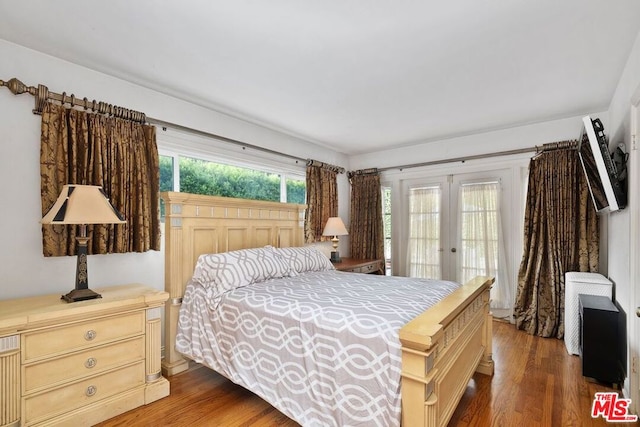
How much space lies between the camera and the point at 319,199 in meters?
4.40

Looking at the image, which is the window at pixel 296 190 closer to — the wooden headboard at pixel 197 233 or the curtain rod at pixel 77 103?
the wooden headboard at pixel 197 233

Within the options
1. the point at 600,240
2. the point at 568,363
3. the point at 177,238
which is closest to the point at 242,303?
the point at 177,238

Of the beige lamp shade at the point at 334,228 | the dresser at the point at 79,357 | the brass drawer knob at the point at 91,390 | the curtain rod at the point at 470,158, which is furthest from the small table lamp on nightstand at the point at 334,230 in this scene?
the brass drawer knob at the point at 91,390

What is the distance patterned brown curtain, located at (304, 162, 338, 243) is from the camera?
4230 millimetres

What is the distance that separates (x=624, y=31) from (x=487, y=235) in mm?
2479

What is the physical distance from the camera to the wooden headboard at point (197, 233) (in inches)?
100

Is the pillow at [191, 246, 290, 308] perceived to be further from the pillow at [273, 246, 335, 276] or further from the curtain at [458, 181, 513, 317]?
the curtain at [458, 181, 513, 317]

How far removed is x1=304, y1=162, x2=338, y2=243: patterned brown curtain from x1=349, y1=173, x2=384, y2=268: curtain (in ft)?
1.41

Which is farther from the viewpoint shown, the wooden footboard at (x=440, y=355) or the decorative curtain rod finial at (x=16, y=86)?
the decorative curtain rod finial at (x=16, y=86)

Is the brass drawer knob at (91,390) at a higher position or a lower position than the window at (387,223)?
lower

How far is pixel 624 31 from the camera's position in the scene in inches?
74.5

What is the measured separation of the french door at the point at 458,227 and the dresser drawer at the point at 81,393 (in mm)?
3564

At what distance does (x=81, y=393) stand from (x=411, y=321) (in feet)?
6.54

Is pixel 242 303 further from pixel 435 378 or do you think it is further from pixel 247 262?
pixel 435 378
